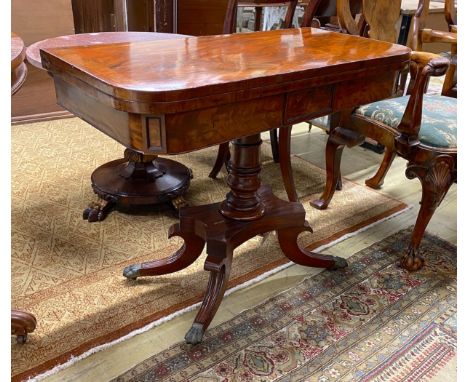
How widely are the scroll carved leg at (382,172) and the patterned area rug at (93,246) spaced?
0.21 ft

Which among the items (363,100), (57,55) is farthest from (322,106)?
(57,55)

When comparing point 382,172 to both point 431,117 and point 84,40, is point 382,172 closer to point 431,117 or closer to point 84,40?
point 431,117

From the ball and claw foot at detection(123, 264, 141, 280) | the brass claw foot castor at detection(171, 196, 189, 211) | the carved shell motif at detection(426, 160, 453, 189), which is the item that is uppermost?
the carved shell motif at detection(426, 160, 453, 189)

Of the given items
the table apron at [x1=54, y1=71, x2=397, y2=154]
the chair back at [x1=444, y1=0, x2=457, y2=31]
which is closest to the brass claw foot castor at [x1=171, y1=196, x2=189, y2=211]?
the table apron at [x1=54, y1=71, x2=397, y2=154]

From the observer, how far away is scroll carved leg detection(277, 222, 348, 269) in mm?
1613

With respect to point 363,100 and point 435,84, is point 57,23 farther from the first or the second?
point 435,84

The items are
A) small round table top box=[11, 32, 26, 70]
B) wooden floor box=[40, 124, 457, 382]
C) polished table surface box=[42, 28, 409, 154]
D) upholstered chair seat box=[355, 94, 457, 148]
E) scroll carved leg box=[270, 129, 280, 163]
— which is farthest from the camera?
scroll carved leg box=[270, 129, 280, 163]

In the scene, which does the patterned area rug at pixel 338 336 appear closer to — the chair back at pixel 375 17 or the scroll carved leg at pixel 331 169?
the scroll carved leg at pixel 331 169

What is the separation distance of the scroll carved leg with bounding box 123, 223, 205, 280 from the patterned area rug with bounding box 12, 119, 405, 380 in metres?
0.05

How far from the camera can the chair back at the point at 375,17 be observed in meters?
1.86

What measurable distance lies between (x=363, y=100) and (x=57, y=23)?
2.52 m

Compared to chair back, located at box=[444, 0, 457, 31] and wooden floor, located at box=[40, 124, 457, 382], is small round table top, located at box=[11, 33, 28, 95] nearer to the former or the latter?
wooden floor, located at box=[40, 124, 457, 382]

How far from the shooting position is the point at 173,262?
1.61 metres

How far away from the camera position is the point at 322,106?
1205 mm
